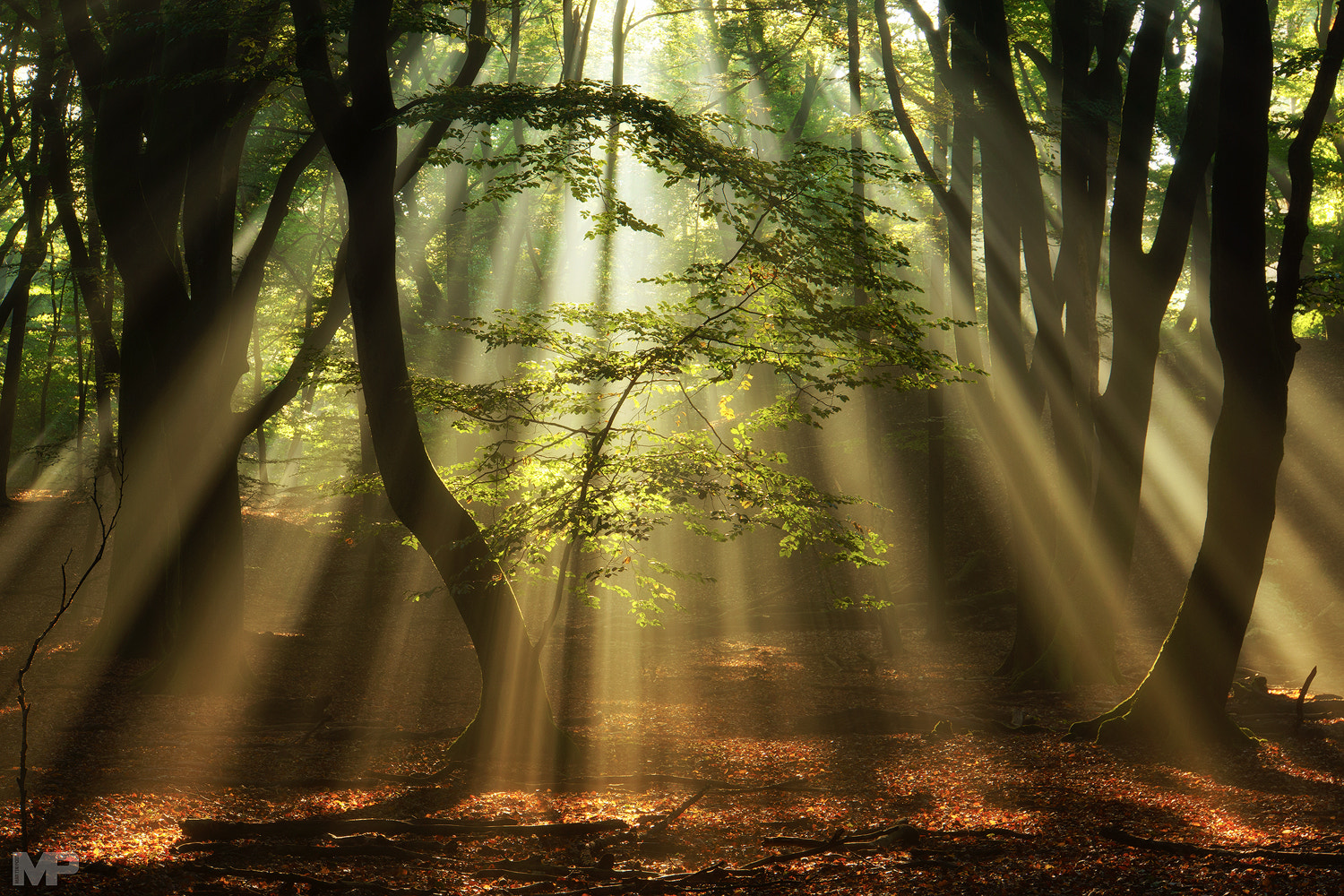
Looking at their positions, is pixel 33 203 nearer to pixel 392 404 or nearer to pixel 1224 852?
pixel 392 404

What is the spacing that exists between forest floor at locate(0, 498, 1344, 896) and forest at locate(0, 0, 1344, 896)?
48 millimetres

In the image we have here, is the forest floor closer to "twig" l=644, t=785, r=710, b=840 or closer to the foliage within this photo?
"twig" l=644, t=785, r=710, b=840

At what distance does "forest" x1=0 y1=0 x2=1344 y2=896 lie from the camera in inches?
207

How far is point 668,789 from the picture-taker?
650cm

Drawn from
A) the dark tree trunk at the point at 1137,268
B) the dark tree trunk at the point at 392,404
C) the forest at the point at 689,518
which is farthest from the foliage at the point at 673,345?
the dark tree trunk at the point at 1137,268

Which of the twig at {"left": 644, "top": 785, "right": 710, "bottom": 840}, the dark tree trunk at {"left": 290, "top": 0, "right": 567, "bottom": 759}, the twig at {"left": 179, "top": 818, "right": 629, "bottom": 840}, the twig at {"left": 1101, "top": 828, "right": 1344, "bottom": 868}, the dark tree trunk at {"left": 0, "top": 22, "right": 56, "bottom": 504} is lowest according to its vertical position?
the twig at {"left": 644, "top": 785, "right": 710, "bottom": 840}

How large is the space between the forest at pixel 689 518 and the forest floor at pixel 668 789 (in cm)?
5

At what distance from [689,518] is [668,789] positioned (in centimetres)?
266

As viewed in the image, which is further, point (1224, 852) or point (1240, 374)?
point (1240, 374)

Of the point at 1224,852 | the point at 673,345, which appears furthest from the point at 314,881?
the point at 1224,852

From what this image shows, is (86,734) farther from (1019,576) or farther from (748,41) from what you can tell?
(748,41)

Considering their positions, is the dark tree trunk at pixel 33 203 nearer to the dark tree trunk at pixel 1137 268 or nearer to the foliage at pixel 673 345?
the foliage at pixel 673 345

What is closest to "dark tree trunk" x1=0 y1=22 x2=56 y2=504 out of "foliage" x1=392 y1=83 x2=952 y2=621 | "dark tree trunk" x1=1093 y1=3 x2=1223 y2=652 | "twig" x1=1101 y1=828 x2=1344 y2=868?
"foliage" x1=392 y1=83 x2=952 y2=621

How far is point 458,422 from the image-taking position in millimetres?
7559
